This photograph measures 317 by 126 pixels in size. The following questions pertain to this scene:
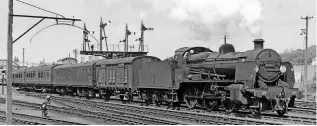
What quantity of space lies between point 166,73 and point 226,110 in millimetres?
4379

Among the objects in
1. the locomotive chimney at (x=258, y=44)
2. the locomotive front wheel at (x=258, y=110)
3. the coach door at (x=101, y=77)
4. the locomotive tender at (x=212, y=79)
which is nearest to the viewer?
the locomotive tender at (x=212, y=79)

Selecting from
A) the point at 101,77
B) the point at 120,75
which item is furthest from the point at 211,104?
the point at 101,77

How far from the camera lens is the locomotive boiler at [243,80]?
53.0 ft

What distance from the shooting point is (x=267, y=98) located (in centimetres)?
1587

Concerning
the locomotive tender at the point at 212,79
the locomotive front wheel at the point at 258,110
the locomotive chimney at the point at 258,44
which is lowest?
the locomotive front wheel at the point at 258,110

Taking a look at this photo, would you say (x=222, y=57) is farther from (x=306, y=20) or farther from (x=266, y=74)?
(x=306, y=20)

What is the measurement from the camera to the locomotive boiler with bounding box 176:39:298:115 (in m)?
16.1

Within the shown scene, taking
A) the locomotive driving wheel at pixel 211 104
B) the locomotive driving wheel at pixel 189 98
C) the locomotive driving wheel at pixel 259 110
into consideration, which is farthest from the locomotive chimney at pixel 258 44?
the locomotive driving wheel at pixel 189 98

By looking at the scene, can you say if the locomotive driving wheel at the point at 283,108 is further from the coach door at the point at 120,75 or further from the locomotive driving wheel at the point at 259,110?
the coach door at the point at 120,75

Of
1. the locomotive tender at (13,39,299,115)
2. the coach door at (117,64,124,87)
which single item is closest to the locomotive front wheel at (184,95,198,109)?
the locomotive tender at (13,39,299,115)

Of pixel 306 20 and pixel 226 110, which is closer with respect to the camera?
pixel 226 110

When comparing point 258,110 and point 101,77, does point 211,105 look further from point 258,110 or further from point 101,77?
point 101,77

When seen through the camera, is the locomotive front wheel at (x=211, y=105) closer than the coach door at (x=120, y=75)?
Yes

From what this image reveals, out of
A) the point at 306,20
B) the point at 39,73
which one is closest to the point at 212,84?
the point at 306,20
